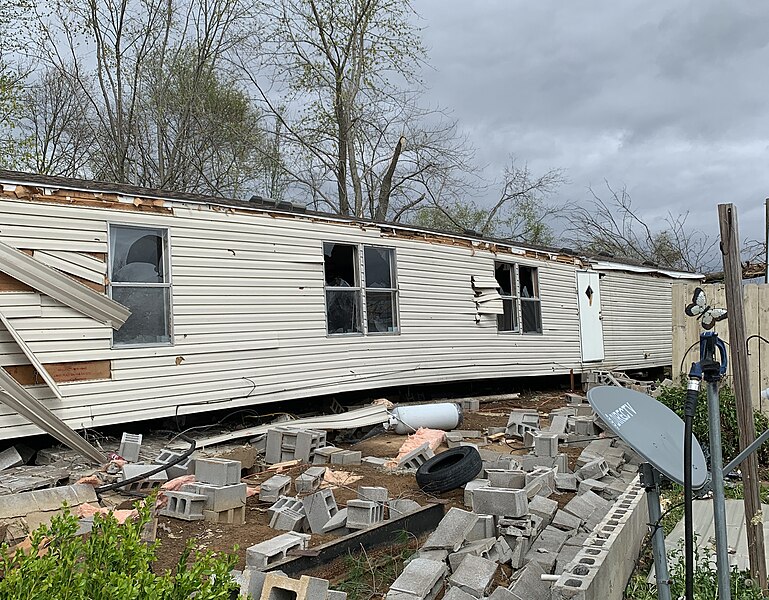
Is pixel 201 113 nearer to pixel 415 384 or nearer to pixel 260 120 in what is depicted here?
pixel 260 120

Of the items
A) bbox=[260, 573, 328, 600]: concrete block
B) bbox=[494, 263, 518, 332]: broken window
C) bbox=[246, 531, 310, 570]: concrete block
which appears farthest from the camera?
bbox=[494, 263, 518, 332]: broken window

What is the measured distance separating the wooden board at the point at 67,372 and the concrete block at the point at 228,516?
111 inches

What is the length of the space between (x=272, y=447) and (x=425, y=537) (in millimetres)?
3332

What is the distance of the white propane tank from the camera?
33.6 feet

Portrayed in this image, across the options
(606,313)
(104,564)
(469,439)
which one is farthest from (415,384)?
(104,564)

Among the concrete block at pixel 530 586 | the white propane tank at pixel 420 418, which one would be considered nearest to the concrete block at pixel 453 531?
the concrete block at pixel 530 586

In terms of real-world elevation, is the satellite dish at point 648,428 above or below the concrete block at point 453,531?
above

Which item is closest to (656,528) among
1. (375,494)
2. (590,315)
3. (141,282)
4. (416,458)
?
(375,494)

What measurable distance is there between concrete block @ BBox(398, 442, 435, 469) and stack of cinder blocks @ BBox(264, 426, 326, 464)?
114cm

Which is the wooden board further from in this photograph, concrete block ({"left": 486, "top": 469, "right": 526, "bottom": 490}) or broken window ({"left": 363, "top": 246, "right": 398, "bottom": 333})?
concrete block ({"left": 486, "top": 469, "right": 526, "bottom": 490})

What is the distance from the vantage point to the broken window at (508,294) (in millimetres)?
14148

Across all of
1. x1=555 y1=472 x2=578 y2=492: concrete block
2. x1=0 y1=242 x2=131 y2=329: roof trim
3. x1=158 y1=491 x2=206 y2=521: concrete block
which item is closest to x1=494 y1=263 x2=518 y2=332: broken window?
x1=555 y1=472 x2=578 y2=492: concrete block

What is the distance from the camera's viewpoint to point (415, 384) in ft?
40.1

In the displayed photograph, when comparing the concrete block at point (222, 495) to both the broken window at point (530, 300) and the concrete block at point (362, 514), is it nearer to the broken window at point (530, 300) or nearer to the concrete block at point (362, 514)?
the concrete block at point (362, 514)
